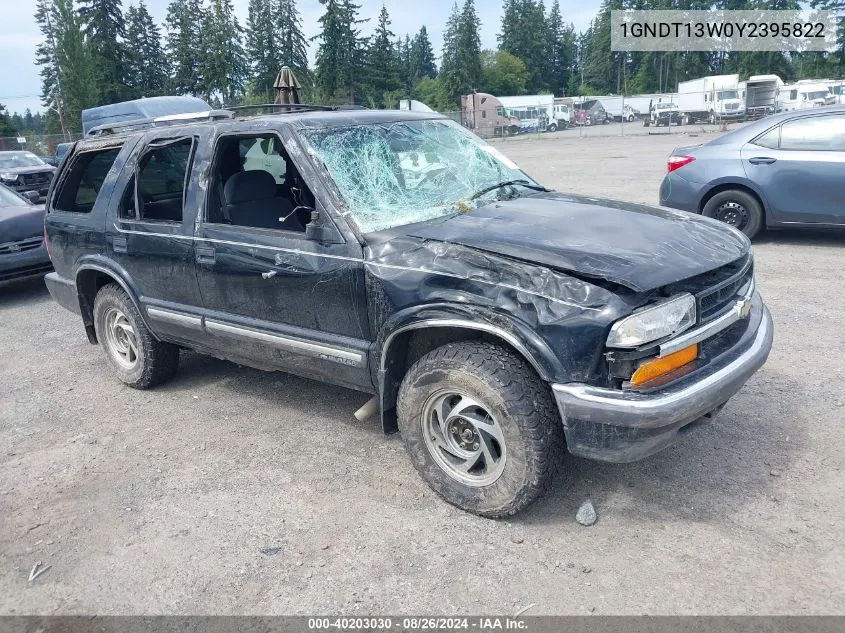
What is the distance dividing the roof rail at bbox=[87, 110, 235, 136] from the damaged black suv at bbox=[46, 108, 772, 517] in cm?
9

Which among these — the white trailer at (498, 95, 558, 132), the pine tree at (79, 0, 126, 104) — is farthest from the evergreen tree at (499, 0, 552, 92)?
the pine tree at (79, 0, 126, 104)

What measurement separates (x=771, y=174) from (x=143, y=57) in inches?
2752

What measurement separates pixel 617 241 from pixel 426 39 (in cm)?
13224

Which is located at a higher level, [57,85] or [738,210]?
[57,85]

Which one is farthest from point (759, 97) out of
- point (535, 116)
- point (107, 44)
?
point (107, 44)

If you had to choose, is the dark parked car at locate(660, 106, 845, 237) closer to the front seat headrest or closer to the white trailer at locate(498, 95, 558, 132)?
the front seat headrest

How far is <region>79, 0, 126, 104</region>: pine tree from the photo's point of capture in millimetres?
60469

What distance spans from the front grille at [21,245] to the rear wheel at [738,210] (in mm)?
8184

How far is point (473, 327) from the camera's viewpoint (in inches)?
120

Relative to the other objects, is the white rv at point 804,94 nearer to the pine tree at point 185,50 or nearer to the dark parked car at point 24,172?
the dark parked car at point 24,172

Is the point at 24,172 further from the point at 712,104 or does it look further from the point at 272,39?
the point at 272,39

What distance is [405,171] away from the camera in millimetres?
4000

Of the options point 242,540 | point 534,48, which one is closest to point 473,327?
point 242,540

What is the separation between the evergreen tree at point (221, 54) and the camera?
6569 centimetres
